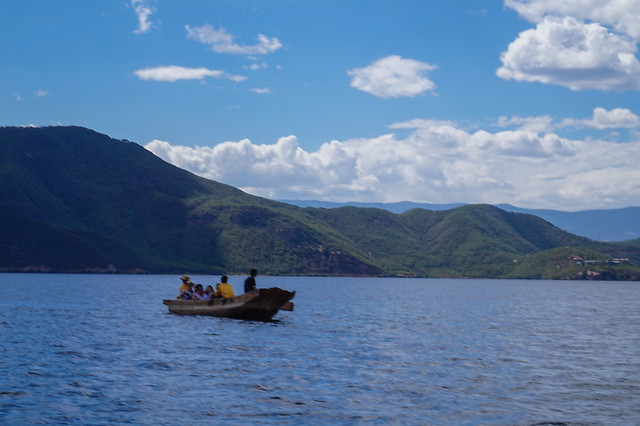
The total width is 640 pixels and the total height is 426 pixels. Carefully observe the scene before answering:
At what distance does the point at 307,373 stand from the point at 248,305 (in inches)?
957

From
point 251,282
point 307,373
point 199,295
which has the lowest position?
point 307,373

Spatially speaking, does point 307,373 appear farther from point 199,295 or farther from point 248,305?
point 199,295

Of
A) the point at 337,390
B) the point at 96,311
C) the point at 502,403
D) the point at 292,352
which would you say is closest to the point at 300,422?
the point at 337,390

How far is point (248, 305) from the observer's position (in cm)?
5553

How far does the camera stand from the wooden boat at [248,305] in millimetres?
55375

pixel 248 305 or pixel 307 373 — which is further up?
pixel 248 305

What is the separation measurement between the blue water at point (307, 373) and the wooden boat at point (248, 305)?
1.11m

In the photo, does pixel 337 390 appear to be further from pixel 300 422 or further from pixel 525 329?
pixel 525 329

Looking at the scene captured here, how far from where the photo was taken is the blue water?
77.8 feet

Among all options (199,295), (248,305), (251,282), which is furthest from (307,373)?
(199,295)

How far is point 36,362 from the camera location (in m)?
33.4

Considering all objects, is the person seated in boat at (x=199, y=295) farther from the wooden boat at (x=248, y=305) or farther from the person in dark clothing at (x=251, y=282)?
the person in dark clothing at (x=251, y=282)

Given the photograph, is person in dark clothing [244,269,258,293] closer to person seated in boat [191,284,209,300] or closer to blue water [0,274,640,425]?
blue water [0,274,640,425]

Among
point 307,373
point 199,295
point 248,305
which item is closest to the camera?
point 307,373
